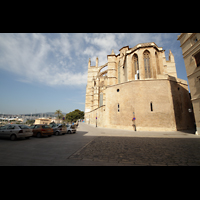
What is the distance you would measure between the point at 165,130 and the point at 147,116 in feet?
11.2

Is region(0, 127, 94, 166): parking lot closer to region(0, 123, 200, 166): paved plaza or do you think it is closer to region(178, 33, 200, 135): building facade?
region(0, 123, 200, 166): paved plaza

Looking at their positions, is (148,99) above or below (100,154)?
above

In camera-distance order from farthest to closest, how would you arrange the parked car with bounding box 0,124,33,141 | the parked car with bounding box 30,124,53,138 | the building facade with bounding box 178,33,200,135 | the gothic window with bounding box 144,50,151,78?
the gothic window with bounding box 144,50,151,78 → the building facade with bounding box 178,33,200,135 → the parked car with bounding box 30,124,53,138 → the parked car with bounding box 0,124,33,141

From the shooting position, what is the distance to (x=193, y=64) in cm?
1282

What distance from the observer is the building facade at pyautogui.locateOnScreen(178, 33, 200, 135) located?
1219cm

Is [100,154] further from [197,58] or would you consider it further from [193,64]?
[197,58]

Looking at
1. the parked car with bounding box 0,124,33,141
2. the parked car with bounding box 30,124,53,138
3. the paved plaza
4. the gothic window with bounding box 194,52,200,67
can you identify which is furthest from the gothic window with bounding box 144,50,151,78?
the parked car with bounding box 0,124,33,141

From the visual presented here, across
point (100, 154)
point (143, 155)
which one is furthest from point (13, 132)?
point (143, 155)

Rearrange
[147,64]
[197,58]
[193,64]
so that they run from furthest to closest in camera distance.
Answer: [147,64], [193,64], [197,58]

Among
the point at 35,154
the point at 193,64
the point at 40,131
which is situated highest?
the point at 193,64
